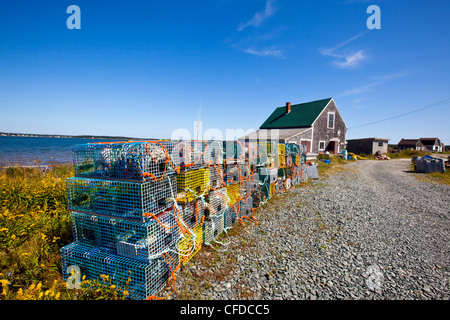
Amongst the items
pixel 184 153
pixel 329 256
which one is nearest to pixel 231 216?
pixel 329 256

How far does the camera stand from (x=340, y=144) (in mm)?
26250

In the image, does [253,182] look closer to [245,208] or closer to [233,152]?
[245,208]

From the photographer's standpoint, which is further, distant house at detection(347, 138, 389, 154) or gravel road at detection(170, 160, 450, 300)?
distant house at detection(347, 138, 389, 154)

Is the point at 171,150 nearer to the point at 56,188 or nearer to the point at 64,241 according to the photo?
the point at 64,241

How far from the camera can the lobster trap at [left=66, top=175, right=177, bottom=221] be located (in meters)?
2.99

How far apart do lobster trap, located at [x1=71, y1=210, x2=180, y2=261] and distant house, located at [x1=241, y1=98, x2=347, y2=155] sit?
18.0m

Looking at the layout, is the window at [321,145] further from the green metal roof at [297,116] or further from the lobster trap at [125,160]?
the lobster trap at [125,160]

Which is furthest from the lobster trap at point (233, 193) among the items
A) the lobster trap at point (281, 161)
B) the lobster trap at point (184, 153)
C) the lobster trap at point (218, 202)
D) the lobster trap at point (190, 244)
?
the lobster trap at point (281, 161)

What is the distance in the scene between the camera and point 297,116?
83.5 ft

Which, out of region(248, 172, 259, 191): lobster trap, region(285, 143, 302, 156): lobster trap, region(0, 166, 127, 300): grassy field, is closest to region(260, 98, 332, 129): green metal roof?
region(285, 143, 302, 156): lobster trap

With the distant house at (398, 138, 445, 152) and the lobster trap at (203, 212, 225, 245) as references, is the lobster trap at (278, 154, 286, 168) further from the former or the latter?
the distant house at (398, 138, 445, 152)

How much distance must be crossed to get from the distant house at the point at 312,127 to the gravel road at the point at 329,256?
13770mm
